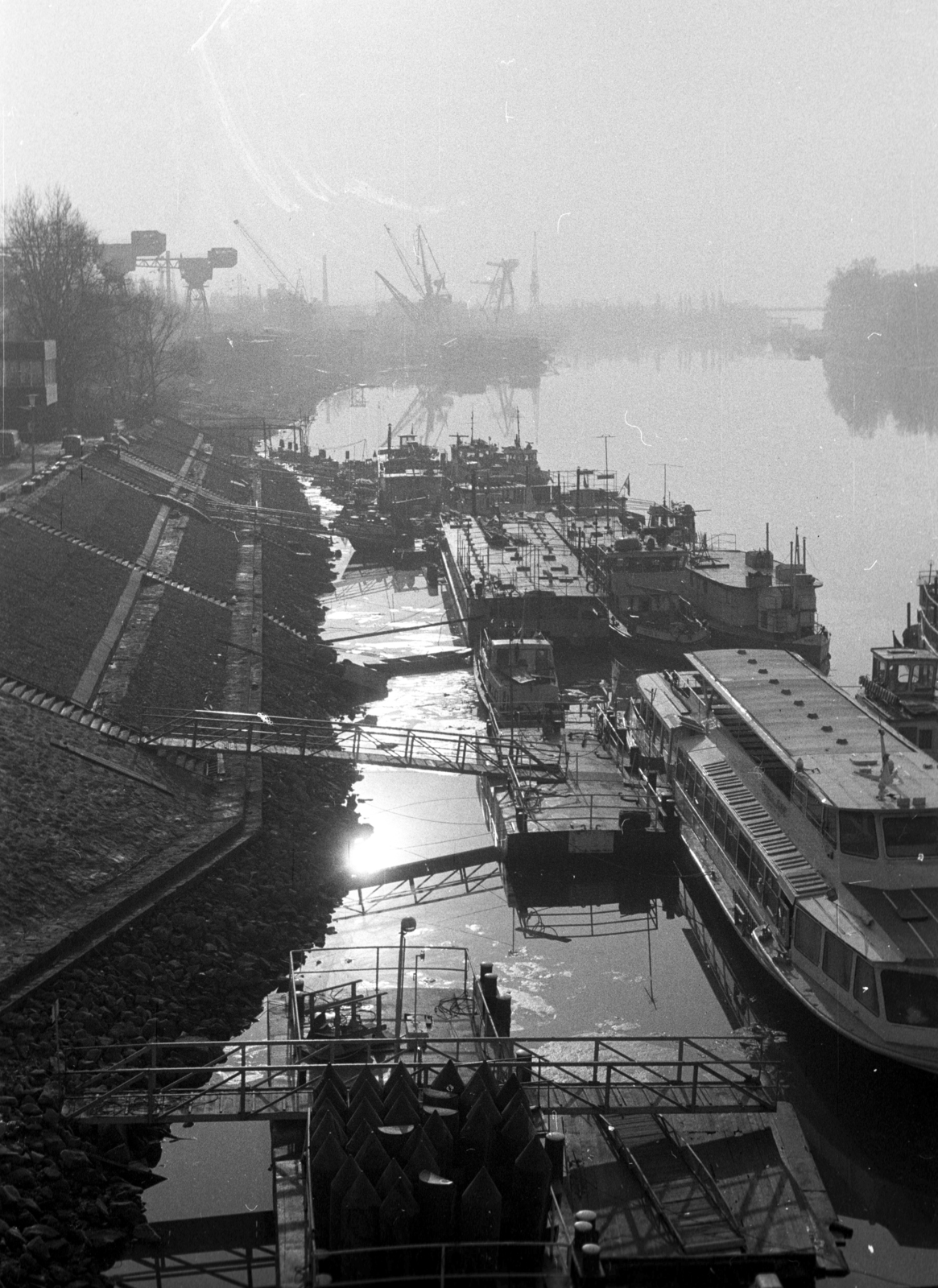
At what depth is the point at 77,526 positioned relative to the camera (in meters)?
25.4

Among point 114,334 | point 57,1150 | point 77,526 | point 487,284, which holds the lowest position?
point 57,1150

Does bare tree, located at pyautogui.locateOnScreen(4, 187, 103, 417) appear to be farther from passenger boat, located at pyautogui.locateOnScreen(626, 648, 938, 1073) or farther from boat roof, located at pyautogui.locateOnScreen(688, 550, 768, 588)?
passenger boat, located at pyautogui.locateOnScreen(626, 648, 938, 1073)

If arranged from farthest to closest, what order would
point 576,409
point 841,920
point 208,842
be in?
point 576,409 → point 208,842 → point 841,920

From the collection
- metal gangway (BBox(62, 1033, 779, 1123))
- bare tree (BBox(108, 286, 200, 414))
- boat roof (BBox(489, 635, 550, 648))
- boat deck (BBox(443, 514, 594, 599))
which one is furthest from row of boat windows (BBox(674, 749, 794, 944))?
bare tree (BBox(108, 286, 200, 414))

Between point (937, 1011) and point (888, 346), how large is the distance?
4034 inches

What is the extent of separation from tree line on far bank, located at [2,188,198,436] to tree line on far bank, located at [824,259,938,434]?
28196mm

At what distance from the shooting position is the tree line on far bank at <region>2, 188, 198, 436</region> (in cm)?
4281

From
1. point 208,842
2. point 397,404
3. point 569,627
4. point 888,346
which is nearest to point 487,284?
point 888,346

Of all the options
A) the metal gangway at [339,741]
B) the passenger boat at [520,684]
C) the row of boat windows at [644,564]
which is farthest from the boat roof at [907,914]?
the row of boat windows at [644,564]

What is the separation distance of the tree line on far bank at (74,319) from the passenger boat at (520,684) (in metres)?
21.9

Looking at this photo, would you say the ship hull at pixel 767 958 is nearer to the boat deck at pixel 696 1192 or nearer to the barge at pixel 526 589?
the boat deck at pixel 696 1192

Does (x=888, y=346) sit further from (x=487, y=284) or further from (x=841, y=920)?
(x=841, y=920)

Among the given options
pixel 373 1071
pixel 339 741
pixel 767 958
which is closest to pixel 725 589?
pixel 339 741

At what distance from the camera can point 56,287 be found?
45.6 m
